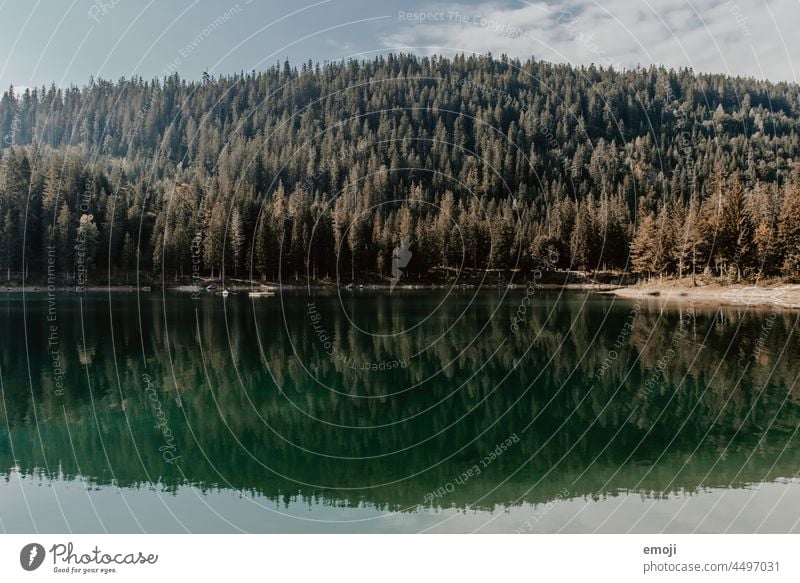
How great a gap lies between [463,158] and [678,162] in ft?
197

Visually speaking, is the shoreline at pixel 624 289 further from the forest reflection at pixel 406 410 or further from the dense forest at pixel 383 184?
the forest reflection at pixel 406 410

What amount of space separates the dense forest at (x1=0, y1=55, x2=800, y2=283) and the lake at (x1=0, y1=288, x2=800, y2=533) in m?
12.8

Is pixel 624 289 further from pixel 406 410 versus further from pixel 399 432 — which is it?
pixel 399 432

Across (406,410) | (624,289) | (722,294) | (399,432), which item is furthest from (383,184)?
(399,432)

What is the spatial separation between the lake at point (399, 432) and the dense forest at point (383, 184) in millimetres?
12786

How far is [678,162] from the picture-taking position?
162875mm

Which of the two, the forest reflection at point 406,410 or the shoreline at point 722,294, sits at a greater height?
the shoreline at point 722,294

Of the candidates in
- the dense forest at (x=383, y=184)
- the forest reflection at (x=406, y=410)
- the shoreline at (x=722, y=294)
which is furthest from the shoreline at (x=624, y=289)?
the forest reflection at (x=406, y=410)

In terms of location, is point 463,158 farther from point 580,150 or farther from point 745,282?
point 745,282

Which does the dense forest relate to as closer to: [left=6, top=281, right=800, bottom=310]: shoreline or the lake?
[left=6, top=281, right=800, bottom=310]: shoreline

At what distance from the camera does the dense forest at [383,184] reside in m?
78.9

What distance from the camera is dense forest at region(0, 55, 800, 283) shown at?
259 feet

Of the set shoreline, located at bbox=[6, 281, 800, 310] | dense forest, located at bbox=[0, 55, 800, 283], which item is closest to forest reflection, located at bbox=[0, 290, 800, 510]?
dense forest, located at bbox=[0, 55, 800, 283]
